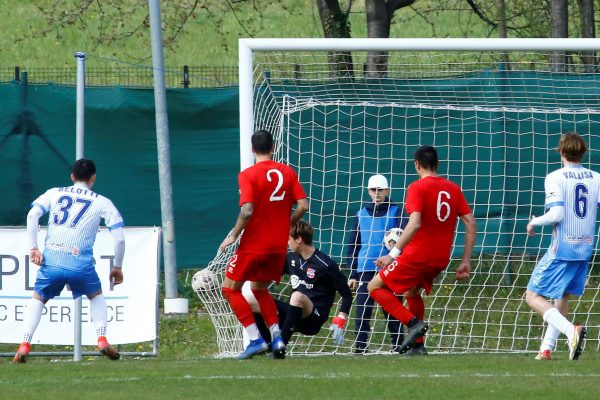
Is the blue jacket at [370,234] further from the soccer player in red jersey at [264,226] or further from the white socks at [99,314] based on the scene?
the white socks at [99,314]

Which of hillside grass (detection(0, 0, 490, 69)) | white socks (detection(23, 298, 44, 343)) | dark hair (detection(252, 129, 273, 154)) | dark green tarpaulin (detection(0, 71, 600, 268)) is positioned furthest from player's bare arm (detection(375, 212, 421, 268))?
hillside grass (detection(0, 0, 490, 69))

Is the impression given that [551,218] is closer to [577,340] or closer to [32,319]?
Answer: [577,340]

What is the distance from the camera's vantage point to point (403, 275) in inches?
393

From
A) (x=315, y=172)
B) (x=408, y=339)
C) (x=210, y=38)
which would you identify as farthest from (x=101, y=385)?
(x=210, y=38)

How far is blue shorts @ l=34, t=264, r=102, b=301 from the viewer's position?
9.97 metres

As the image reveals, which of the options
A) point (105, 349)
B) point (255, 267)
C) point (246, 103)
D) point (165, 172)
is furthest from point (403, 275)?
point (165, 172)

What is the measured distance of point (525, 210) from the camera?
13.8 meters

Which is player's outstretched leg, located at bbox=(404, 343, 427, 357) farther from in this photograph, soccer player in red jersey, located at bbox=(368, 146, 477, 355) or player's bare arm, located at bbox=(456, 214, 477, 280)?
player's bare arm, located at bbox=(456, 214, 477, 280)

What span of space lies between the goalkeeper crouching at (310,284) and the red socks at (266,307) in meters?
0.62

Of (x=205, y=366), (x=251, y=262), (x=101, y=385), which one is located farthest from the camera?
(x=251, y=262)

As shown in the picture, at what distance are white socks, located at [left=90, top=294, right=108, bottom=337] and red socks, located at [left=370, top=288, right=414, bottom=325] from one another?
2285mm

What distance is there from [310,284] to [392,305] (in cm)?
101

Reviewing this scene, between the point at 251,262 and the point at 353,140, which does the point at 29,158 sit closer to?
the point at 353,140

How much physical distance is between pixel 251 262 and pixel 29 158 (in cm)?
511
